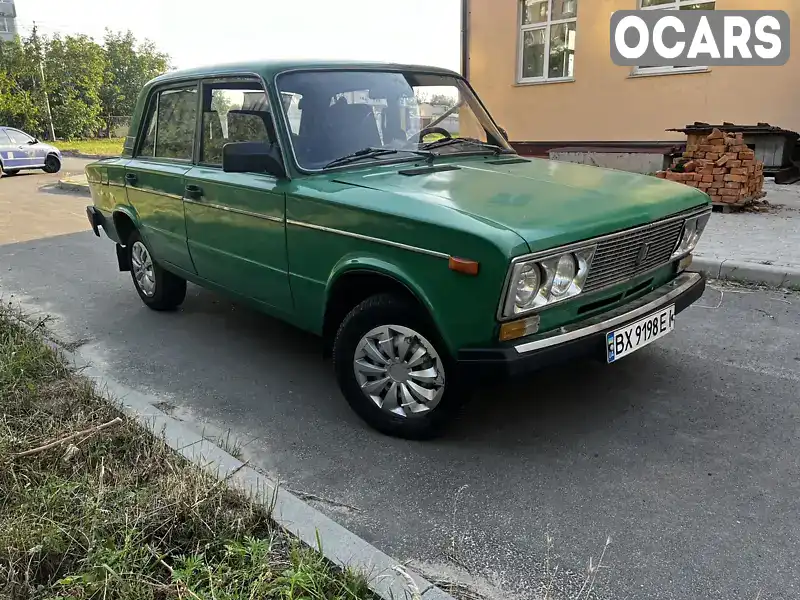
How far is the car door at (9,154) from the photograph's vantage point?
18047mm

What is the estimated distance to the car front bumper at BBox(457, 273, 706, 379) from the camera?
2760 millimetres

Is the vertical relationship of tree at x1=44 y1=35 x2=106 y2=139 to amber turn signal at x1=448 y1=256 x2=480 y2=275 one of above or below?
above

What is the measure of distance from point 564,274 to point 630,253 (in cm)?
53

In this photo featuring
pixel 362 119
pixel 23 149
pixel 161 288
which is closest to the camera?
pixel 362 119

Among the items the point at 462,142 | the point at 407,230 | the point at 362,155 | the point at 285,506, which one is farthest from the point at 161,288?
the point at 285,506

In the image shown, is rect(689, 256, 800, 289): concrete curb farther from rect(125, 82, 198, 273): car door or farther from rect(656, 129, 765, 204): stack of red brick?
rect(125, 82, 198, 273): car door

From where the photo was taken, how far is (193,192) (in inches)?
173

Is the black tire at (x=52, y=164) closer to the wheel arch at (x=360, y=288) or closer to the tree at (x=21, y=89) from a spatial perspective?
the tree at (x=21, y=89)

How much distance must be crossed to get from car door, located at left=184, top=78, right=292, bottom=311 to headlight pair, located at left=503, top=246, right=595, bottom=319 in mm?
1524

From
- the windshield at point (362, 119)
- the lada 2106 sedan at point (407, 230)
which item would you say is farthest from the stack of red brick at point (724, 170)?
the windshield at point (362, 119)

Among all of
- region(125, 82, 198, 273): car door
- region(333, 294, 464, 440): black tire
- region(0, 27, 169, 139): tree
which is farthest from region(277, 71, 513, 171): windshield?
region(0, 27, 169, 139): tree

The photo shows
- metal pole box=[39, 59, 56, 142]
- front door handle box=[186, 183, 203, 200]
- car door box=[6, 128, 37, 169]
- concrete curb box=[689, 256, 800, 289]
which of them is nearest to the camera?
front door handle box=[186, 183, 203, 200]

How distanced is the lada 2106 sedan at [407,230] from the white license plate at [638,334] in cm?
1

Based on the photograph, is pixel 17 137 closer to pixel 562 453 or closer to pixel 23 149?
pixel 23 149
